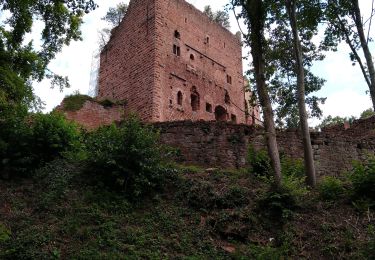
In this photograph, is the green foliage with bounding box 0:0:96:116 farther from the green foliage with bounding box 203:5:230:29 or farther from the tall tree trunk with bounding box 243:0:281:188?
the green foliage with bounding box 203:5:230:29

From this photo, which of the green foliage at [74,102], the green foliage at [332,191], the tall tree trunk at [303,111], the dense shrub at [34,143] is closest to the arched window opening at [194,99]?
the green foliage at [74,102]

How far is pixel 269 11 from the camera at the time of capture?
12.0 metres

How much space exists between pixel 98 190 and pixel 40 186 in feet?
4.43

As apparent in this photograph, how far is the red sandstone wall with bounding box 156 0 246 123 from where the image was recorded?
2170 centimetres

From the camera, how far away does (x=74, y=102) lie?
18.4 m

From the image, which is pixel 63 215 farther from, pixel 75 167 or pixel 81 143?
pixel 81 143

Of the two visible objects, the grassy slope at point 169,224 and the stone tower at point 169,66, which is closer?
the grassy slope at point 169,224

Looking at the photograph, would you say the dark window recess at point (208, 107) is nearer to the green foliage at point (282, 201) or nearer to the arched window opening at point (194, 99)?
the arched window opening at point (194, 99)

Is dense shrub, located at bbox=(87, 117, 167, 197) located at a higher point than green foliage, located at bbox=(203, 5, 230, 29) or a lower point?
lower

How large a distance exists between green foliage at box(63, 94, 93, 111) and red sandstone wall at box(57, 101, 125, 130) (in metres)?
0.13

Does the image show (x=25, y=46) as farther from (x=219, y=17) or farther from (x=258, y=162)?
(x=219, y=17)

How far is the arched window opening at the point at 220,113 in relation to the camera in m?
25.1

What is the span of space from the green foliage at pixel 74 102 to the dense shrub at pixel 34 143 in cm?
660

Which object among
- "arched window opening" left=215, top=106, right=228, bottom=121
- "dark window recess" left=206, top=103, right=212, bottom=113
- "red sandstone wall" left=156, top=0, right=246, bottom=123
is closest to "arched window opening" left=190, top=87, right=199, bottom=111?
"red sandstone wall" left=156, top=0, right=246, bottom=123
